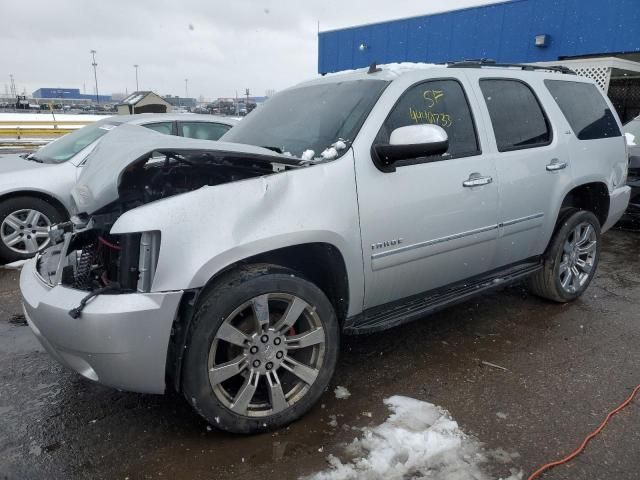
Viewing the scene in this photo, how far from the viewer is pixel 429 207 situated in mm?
3041

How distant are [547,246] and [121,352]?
3.43 metres

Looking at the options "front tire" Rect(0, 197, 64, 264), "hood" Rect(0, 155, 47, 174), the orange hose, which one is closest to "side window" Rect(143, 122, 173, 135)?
"hood" Rect(0, 155, 47, 174)

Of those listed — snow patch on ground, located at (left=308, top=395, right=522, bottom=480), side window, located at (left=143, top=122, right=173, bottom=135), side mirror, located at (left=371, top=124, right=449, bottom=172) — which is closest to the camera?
snow patch on ground, located at (left=308, top=395, right=522, bottom=480)

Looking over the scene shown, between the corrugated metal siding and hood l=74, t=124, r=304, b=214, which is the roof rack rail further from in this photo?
the corrugated metal siding

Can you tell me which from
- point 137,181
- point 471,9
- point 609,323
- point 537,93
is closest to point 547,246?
point 609,323

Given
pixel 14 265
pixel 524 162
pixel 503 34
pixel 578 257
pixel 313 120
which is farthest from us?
pixel 503 34

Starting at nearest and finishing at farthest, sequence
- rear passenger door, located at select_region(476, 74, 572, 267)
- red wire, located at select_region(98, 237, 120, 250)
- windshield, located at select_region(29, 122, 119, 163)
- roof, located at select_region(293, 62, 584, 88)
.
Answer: red wire, located at select_region(98, 237, 120, 250) < roof, located at select_region(293, 62, 584, 88) < rear passenger door, located at select_region(476, 74, 572, 267) < windshield, located at select_region(29, 122, 119, 163)

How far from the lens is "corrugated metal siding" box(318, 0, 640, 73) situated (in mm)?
11422

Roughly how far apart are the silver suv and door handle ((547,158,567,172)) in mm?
12

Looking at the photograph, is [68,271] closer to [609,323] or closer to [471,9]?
[609,323]

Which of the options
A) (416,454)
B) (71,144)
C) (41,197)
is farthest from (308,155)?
(71,144)

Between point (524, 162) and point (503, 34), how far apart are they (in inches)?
456

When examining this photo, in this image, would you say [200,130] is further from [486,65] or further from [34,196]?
[486,65]

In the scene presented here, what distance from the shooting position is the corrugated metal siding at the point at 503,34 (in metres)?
11.4
